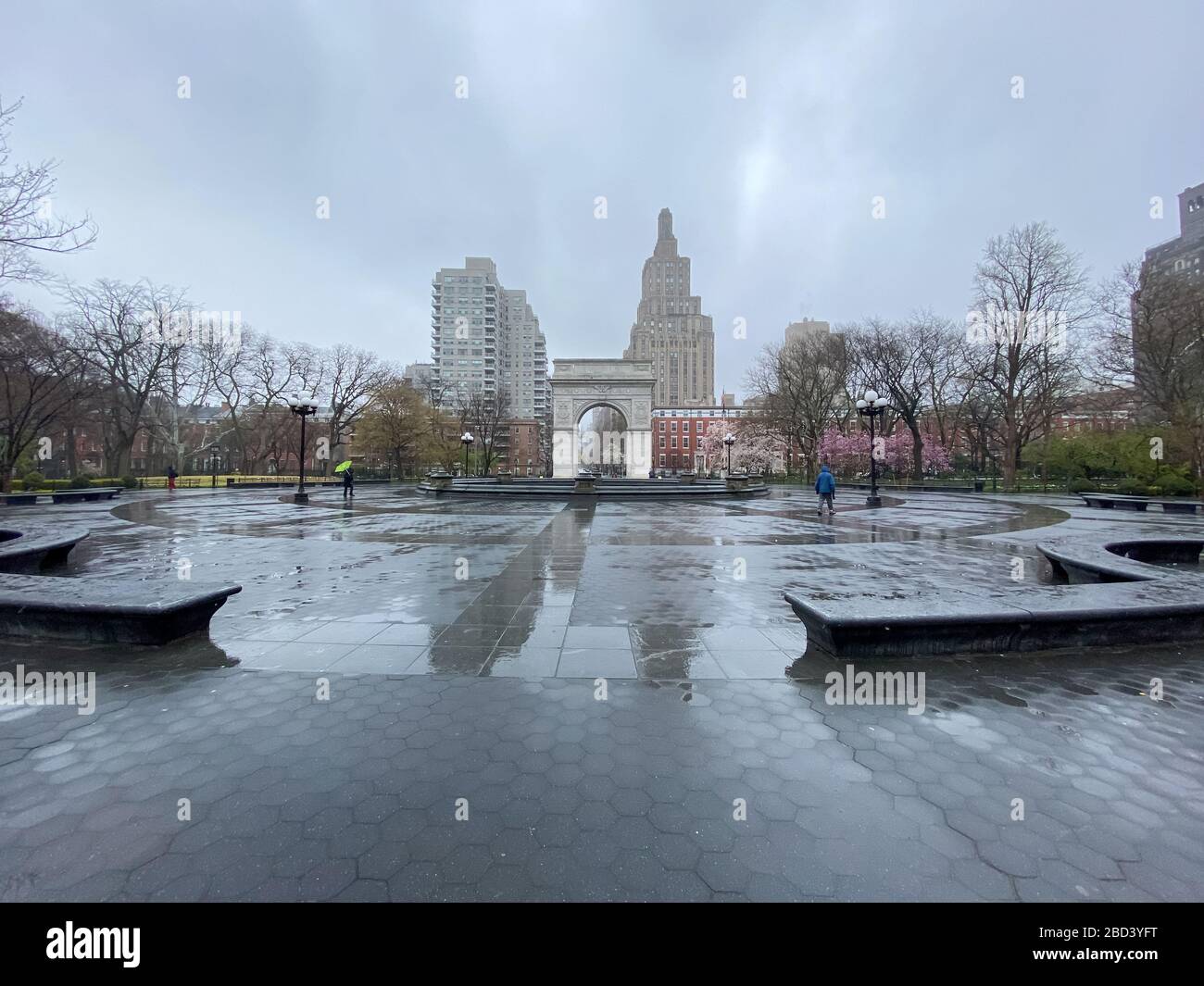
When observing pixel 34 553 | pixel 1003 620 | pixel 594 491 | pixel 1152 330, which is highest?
pixel 1152 330

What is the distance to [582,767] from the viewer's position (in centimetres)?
271

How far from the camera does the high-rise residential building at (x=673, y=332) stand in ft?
399

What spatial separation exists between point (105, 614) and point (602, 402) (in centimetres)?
4729

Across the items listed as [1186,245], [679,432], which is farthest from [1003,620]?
[679,432]

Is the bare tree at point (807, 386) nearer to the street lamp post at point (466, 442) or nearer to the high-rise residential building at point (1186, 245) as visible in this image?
the high-rise residential building at point (1186, 245)

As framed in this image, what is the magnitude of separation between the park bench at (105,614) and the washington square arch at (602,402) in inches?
1739

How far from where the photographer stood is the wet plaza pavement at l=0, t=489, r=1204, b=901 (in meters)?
1.95

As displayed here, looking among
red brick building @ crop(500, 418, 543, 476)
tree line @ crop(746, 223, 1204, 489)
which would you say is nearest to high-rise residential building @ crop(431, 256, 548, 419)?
red brick building @ crop(500, 418, 543, 476)

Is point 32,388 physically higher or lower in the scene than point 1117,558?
higher

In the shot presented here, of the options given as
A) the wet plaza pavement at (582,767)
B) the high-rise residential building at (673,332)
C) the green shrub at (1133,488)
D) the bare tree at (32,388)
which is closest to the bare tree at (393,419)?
the bare tree at (32,388)

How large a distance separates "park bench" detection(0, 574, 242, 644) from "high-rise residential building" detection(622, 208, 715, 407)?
113 meters

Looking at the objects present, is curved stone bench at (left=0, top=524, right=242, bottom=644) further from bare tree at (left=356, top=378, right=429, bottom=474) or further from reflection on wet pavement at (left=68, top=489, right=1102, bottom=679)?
bare tree at (left=356, top=378, right=429, bottom=474)

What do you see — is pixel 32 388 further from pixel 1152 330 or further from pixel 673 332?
pixel 673 332

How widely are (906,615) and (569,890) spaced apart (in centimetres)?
367
